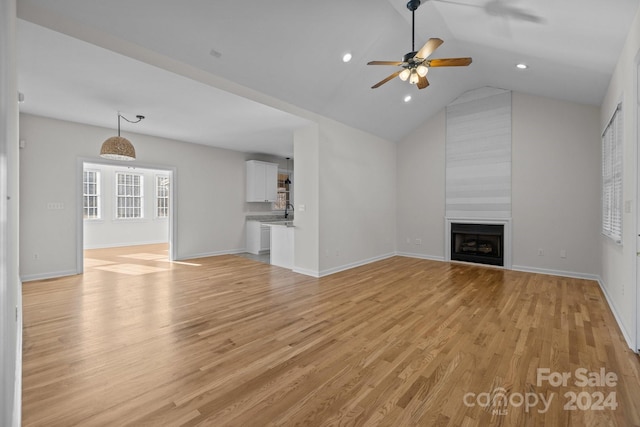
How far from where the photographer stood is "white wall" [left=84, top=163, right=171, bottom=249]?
8734 mm

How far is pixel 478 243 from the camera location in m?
6.27

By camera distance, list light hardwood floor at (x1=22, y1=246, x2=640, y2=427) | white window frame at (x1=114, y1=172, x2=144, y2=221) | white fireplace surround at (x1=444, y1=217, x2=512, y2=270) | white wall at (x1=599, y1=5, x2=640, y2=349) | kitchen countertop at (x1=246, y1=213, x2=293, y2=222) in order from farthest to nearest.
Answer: white window frame at (x1=114, y1=172, x2=144, y2=221) → kitchen countertop at (x1=246, y1=213, x2=293, y2=222) → white fireplace surround at (x1=444, y1=217, x2=512, y2=270) → white wall at (x1=599, y1=5, x2=640, y2=349) → light hardwood floor at (x1=22, y1=246, x2=640, y2=427)

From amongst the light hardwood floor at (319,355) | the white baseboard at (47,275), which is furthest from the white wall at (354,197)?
the white baseboard at (47,275)

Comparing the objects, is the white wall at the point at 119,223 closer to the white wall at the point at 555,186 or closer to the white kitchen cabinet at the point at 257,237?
the white kitchen cabinet at the point at 257,237

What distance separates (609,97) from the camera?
3.94 metres

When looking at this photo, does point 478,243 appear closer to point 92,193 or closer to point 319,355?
point 319,355

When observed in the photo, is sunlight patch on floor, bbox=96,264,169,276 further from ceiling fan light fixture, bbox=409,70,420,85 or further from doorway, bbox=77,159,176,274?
ceiling fan light fixture, bbox=409,70,420,85

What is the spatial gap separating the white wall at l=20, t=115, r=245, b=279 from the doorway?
168 cm

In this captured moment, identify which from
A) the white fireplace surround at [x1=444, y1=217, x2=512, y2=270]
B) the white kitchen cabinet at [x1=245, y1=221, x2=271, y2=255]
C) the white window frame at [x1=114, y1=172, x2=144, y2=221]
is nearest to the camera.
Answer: the white fireplace surround at [x1=444, y1=217, x2=512, y2=270]

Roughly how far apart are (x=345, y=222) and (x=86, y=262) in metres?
5.78

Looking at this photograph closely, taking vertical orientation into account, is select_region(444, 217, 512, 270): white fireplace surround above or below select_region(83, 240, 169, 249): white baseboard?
above

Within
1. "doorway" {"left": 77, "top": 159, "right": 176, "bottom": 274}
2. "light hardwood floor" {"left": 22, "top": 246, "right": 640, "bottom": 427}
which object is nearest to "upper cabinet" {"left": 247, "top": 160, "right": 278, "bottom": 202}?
"doorway" {"left": 77, "top": 159, "right": 176, "bottom": 274}

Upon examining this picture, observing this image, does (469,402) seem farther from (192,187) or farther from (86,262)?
(86,262)

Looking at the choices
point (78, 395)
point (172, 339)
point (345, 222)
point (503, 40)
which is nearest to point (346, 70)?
point (503, 40)
